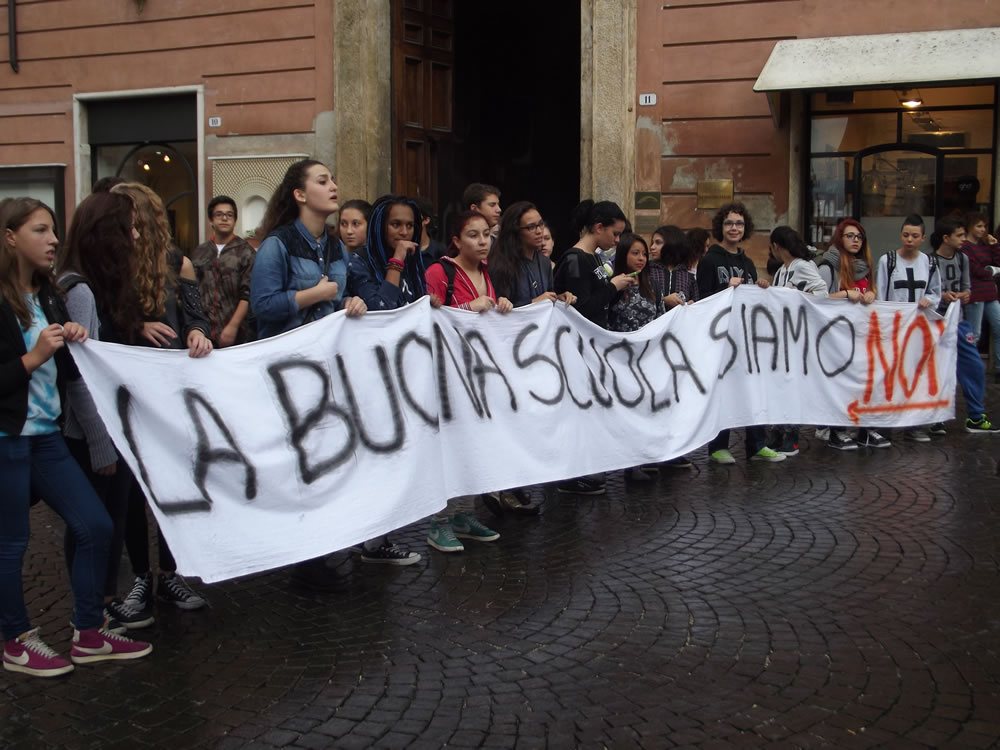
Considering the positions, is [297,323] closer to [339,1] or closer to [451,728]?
[451,728]

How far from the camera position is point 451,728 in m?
3.78

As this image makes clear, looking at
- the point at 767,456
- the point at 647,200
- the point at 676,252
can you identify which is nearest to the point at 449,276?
the point at 676,252

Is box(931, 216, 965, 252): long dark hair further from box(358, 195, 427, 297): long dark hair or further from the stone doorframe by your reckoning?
box(358, 195, 427, 297): long dark hair

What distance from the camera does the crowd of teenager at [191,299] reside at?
4254 mm

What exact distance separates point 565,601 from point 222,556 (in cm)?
152

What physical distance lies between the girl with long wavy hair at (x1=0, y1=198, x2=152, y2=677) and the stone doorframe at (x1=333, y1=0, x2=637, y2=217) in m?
10.7

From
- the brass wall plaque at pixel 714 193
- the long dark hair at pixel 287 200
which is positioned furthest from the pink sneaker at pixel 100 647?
the brass wall plaque at pixel 714 193

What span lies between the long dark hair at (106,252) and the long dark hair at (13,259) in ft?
1.06

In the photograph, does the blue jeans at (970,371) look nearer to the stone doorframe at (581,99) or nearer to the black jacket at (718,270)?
the black jacket at (718,270)

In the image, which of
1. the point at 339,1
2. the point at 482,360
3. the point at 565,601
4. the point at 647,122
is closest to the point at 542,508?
the point at 482,360

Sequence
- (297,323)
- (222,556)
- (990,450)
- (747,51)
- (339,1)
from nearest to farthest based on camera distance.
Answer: (222,556)
(297,323)
(990,450)
(747,51)
(339,1)

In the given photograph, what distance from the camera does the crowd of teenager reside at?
4.25 meters

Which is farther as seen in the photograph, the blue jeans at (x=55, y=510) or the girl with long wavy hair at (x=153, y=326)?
the girl with long wavy hair at (x=153, y=326)

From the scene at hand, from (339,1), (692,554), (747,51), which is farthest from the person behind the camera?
(339,1)
